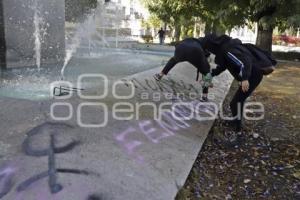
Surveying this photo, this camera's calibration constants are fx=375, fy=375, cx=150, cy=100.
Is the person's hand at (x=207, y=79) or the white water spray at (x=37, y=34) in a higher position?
the white water spray at (x=37, y=34)

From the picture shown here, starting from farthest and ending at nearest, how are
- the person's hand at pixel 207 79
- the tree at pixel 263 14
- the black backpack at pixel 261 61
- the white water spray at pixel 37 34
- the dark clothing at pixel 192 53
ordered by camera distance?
the tree at pixel 263 14, the white water spray at pixel 37 34, the person's hand at pixel 207 79, the dark clothing at pixel 192 53, the black backpack at pixel 261 61

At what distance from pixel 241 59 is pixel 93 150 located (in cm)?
242

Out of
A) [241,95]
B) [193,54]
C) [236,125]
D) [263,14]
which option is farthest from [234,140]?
[263,14]

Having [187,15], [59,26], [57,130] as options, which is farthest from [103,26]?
[57,130]

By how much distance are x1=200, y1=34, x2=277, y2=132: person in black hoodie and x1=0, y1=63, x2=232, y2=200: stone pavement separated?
0.96 m

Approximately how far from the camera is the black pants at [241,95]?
216 inches

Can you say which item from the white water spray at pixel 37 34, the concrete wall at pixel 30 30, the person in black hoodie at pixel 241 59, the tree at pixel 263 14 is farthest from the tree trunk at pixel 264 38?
the person in black hoodie at pixel 241 59

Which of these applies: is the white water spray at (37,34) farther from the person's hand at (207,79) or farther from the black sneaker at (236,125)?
the black sneaker at (236,125)

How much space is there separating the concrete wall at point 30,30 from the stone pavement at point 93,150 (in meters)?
4.53

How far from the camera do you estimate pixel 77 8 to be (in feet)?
74.6

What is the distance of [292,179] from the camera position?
4.55 metres

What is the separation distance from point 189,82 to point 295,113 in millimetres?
2591

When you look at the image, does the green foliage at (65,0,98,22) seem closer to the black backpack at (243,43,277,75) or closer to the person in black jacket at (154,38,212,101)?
→ the person in black jacket at (154,38,212,101)

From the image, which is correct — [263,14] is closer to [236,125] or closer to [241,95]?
[236,125]
